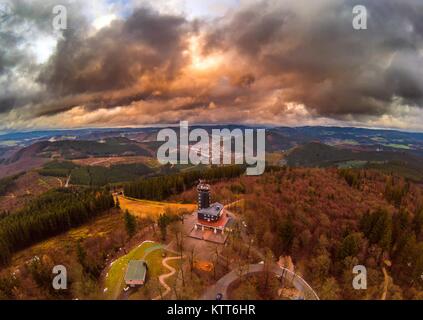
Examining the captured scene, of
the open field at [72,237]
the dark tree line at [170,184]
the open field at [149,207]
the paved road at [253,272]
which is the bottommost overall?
the open field at [72,237]

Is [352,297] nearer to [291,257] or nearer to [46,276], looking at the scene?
[291,257]

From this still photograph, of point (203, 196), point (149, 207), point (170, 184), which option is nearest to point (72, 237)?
point (149, 207)

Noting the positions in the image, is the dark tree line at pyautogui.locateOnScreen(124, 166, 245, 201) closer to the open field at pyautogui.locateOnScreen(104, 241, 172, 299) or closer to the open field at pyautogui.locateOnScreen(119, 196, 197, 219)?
the open field at pyautogui.locateOnScreen(119, 196, 197, 219)

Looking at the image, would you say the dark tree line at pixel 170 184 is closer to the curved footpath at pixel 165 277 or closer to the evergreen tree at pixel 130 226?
the evergreen tree at pixel 130 226

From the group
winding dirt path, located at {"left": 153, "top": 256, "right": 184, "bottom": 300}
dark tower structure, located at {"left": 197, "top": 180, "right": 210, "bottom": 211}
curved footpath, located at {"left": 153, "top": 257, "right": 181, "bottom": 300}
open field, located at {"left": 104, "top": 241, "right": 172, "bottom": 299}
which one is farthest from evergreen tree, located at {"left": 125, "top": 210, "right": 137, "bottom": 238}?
dark tower structure, located at {"left": 197, "top": 180, "right": 210, "bottom": 211}

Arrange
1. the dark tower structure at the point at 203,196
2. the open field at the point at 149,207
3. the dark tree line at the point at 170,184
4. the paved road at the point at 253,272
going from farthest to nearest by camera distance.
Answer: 1. the dark tree line at the point at 170,184
2. the open field at the point at 149,207
3. the dark tower structure at the point at 203,196
4. the paved road at the point at 253,272

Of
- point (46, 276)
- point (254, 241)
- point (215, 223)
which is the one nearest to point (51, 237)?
point (46, 276)

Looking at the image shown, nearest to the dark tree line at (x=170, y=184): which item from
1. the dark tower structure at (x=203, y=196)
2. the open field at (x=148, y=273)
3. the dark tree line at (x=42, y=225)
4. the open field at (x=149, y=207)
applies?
the open field at (x=149, y=207)
